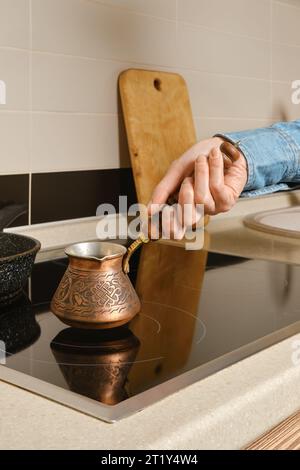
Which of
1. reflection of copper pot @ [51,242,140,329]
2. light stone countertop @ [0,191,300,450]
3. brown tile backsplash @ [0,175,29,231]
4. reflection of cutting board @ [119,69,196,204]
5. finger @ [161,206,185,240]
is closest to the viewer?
light stone countertop @ [0,191,300,450]

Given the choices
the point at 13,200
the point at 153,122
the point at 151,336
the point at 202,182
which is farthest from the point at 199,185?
the point at 153,122

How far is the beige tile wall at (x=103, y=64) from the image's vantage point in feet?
3.76

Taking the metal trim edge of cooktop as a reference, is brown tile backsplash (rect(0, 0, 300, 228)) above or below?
above

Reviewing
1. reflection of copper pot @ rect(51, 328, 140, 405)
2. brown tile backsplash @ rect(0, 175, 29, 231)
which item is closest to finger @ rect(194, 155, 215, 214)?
reflection of copper pot @ rect(51, 328, 140, 405)

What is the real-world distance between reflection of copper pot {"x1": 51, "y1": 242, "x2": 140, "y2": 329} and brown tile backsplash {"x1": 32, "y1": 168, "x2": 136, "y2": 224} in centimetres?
49

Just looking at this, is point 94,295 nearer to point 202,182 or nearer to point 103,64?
point 202,182

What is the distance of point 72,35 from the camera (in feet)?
4.01

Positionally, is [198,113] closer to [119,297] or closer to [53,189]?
[53,189]

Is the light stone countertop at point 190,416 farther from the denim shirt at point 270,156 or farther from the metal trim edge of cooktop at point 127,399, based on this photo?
the denim shirt at point 270,156

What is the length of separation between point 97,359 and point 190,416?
0.15 meters

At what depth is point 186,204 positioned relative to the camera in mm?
881

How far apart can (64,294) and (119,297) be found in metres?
0.06

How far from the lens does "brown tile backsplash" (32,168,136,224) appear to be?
1.20 m

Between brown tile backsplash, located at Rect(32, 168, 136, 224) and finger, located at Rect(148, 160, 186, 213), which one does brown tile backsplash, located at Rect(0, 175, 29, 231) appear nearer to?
brown tile backsplash, located at Rect(32, 168, 136, 224)
